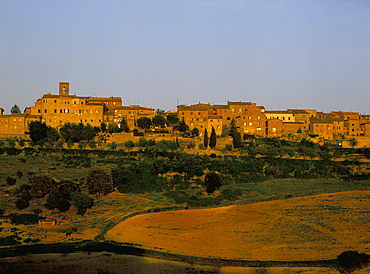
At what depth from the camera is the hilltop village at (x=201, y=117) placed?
73.0 meters

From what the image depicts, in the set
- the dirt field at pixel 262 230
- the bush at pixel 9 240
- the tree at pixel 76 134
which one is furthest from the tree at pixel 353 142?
the bush at pixel 9 240

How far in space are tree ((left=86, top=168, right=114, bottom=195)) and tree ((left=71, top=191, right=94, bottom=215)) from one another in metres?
2.99

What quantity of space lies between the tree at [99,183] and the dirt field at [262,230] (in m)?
6.29

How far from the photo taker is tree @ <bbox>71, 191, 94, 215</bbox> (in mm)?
40375

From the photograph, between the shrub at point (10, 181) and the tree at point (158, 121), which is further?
the tree at point (158, 121)

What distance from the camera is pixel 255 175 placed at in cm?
5516

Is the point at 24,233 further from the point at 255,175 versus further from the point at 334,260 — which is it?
the point at 255,175

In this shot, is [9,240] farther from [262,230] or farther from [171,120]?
[171,120]

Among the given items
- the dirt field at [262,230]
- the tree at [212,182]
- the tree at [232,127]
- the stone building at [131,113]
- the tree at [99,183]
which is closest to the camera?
the dirt field at [262,230]

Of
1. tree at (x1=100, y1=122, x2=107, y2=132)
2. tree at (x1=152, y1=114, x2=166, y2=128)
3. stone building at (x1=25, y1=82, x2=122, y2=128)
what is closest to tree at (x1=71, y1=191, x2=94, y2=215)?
tree at (x1=100, y1=122, x2=107, y2=132)

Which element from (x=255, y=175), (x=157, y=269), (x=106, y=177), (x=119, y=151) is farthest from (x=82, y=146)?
(x=157, y=269)

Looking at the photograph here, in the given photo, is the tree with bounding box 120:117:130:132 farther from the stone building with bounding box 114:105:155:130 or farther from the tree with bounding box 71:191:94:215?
the tree with bounding box 71:191:94:215

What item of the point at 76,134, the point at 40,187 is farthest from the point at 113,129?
the point at 40,187

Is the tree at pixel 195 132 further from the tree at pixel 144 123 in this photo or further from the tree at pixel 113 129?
the tree at pixel 113 129
